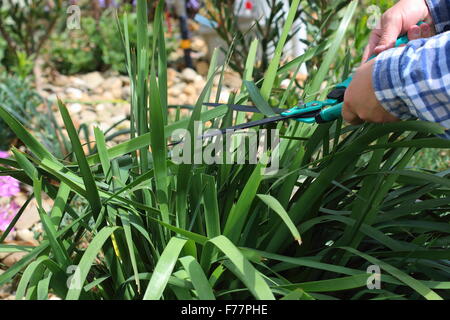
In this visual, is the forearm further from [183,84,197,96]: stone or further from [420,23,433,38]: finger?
[183,84,197,96]: stone

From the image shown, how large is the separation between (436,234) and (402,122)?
0.38m

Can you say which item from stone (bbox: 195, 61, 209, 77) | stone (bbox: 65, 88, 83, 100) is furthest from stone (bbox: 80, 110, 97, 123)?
stone (bbox: 195, 61, 209, 77)

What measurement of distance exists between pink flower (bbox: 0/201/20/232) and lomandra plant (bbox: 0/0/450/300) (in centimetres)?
85

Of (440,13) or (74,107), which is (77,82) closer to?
(74,107)

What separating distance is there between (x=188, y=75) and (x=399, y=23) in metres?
2.78

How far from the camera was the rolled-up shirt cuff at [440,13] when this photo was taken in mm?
1422

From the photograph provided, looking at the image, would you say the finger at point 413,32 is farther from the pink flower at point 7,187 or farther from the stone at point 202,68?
the stone at point 202,68

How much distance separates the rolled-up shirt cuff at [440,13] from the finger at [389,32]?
0.13 m

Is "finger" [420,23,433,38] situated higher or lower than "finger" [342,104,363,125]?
higher

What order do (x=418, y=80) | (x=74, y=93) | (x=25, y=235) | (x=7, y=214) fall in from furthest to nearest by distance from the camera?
1. (x=74, y=93)
2. (x=25, y=235)
3. (x=7, y=214)
4. (x=418, y=80)

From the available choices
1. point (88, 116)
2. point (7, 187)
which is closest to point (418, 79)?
point (7, 187)

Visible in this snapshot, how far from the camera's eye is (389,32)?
1.34 m

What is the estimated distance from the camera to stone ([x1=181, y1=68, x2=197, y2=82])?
403 cm
